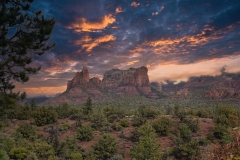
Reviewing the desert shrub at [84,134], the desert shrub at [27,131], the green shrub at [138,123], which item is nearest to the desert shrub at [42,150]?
the desert shrub at [27,131]

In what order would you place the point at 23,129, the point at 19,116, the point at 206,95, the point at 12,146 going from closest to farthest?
the point at 12,146
the point at 23,129
the point at 19,116
the point at 206,95

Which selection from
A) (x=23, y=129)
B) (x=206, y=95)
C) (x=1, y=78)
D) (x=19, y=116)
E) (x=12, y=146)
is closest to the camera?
(x=1, y=78)

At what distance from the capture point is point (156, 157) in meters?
20.7

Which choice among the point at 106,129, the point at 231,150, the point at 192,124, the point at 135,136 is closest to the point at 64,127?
the point at 106,129

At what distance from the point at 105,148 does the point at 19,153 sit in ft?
34.8

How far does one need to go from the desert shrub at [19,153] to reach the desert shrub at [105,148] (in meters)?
8.62

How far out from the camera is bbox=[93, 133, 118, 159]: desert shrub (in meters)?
24.4

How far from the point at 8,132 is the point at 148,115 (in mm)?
26878

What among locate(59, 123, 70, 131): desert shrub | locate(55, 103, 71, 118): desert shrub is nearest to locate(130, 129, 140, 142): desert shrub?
locate(59, 123, 70, 131): desert shrub

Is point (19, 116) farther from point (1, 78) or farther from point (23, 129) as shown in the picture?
point (1, 78)

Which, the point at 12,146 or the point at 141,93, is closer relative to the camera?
the point at 12,146

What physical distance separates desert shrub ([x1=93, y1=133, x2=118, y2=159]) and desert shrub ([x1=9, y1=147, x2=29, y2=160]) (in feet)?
28.3

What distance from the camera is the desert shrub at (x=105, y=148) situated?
2444cm

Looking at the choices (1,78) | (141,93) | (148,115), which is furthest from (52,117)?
(141,93)
